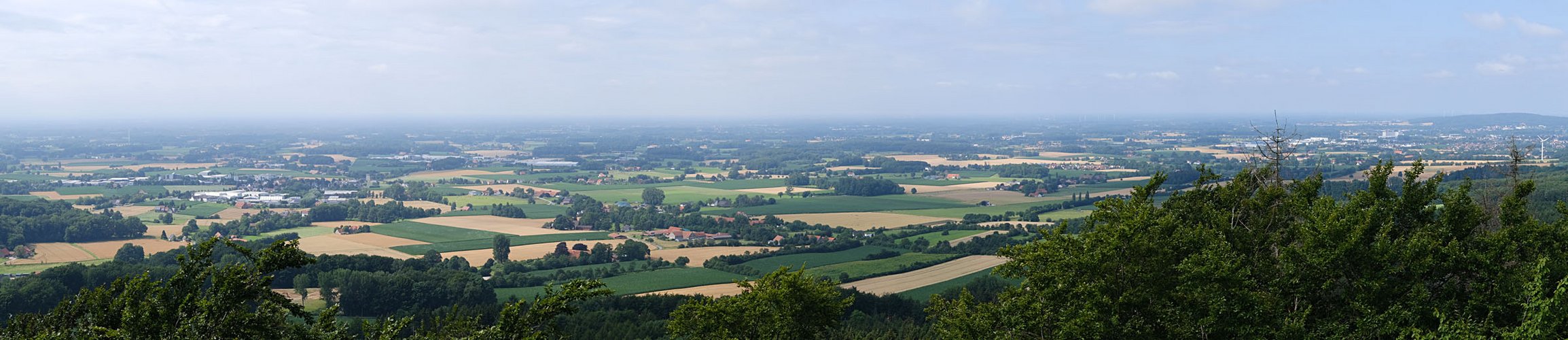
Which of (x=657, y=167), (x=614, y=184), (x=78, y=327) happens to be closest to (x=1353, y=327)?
(x=78, y=327)

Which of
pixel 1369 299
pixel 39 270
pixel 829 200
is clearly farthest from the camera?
pixel 829 200

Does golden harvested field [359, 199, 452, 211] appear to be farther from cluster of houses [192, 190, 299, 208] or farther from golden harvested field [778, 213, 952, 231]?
golden harvested field [778, 213, 952, 231]

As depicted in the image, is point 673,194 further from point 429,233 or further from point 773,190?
point 429,233

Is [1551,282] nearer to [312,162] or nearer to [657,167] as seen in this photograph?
[657,167]

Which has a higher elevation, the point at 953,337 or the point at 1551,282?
the point at 1551,282

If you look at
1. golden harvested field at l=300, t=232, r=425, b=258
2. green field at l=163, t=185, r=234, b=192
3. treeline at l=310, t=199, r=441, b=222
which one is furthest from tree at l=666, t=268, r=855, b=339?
green field at l=163, t=185, r=234, b=192

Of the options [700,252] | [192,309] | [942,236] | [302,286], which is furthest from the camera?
[942,236]

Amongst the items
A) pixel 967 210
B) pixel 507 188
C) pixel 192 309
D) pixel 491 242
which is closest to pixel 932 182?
pixel 967 210
